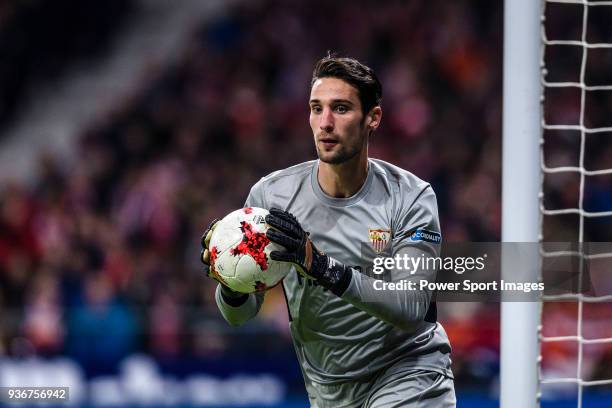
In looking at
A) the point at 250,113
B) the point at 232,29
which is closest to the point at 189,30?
the point at 232,29

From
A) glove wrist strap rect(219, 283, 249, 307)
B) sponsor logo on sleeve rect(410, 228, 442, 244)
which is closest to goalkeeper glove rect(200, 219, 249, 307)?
glove wrist strap rect(219, 283, 249, 307)

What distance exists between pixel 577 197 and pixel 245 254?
5.85 m

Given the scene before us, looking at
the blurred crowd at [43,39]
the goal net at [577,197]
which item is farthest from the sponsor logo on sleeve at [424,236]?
the blurred crowd at [43,39]

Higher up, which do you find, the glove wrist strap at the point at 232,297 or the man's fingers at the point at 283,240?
the man's fingers at the point at 283,240

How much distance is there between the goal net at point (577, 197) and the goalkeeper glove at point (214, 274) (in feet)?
4.00

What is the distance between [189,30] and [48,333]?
4.99 meters

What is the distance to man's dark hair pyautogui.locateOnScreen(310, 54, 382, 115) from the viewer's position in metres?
3.77

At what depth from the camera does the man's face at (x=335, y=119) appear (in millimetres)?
3730

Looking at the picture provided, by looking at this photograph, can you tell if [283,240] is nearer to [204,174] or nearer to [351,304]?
[351,304]

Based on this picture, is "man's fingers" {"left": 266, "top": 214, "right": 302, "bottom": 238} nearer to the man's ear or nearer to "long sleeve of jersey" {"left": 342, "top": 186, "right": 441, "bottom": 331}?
"long sleeve of jersey" {"left": 342, "top": 186, "right": 441, "bottom": 331}

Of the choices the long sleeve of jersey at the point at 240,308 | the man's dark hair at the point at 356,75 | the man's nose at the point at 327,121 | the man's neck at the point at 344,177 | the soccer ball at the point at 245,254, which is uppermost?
the man's dark hair at the point at 356,75

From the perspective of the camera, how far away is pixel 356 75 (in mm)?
3768

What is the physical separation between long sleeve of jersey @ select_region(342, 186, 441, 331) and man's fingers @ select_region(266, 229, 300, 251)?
0.87ft

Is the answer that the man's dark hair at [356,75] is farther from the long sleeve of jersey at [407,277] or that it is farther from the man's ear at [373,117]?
the long sleeve of jersey at [407,277]
